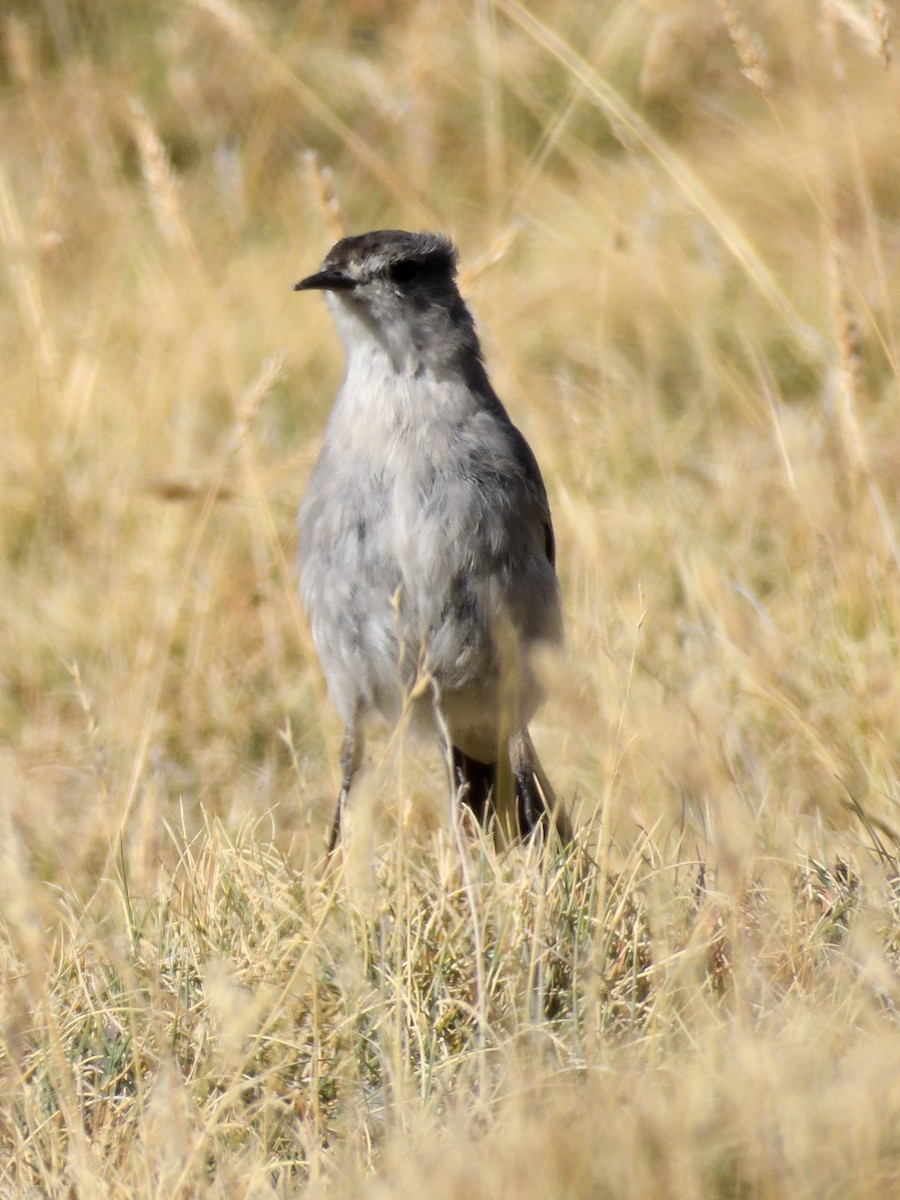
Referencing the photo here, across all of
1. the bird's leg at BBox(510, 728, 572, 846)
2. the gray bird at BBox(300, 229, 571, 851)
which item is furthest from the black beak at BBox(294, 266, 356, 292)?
the bird's leg at BBox(510, 728, 572, 846)

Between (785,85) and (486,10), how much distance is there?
163 inches

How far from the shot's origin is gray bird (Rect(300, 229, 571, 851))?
430cm

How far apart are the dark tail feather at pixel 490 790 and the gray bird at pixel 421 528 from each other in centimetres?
1

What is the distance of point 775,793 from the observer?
434 centimetres

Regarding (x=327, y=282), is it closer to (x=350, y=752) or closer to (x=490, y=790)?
(x=350, y=752)

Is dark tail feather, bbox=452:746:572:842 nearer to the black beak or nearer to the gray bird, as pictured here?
the gray bird

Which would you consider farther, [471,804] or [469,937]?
[471,804]

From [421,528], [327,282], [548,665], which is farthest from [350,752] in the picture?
[548,665]

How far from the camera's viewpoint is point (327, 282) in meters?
4.42

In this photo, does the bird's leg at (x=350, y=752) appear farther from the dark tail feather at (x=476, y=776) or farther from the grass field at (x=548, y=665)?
the dark tail feather at (x=476, y=776)

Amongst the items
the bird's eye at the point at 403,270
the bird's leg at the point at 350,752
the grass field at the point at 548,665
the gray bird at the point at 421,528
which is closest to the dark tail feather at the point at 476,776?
the grass field at the point at 548,665

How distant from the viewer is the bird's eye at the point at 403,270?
15.1 ft

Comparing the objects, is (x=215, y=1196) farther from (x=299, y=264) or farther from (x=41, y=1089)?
(x=299, y=264)

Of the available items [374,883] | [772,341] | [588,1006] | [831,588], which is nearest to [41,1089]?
[374,883]
